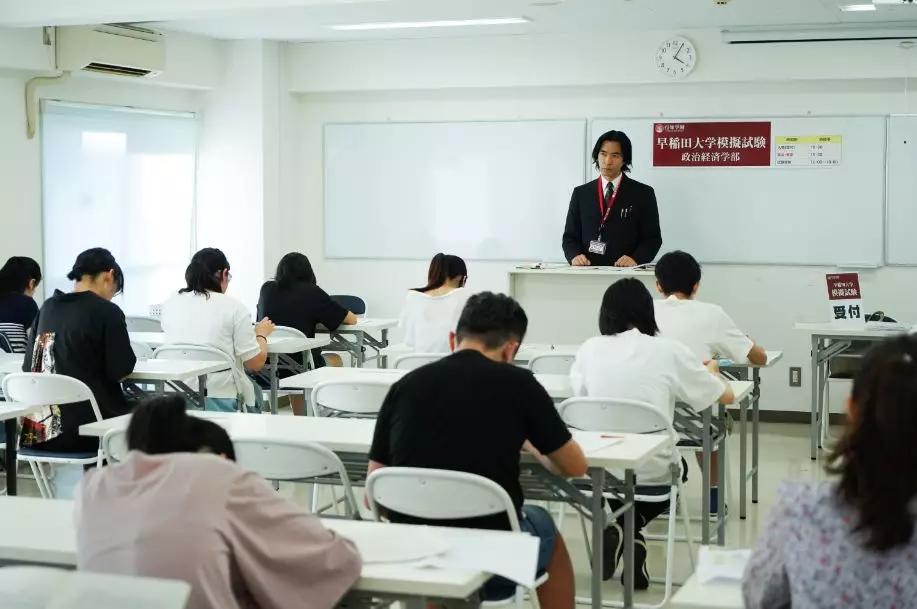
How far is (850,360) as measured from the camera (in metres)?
7.33

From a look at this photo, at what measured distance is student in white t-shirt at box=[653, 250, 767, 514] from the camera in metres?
5.25

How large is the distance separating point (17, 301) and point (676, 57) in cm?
453

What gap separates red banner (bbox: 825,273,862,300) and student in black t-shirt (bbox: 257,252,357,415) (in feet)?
9.20

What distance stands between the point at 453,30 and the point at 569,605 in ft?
18.4

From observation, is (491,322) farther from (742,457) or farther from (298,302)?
(298,302)

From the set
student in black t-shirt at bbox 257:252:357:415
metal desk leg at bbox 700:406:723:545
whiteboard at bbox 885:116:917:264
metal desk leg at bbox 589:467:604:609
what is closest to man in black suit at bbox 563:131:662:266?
whiteboard at bbox 885:116:917:264

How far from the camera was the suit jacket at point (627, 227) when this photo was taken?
8.00m

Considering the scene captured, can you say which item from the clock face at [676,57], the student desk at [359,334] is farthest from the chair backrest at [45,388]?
the clock face at [676,57]

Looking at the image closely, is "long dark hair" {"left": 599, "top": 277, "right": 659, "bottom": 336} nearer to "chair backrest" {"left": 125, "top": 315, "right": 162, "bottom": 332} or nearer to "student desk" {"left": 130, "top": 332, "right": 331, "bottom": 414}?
"student desk" {"left": 130, "top": 332, "right": 331, "bottom": 414}

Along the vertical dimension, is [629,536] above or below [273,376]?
below

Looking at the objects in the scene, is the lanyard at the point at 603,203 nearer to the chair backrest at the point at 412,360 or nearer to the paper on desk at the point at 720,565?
the chair backrest at the point at 412,360

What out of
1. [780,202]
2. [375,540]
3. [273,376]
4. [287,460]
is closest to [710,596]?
[375,540]

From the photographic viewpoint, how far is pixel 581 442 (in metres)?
3.73

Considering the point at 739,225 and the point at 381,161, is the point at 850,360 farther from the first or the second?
the point at 381,161
